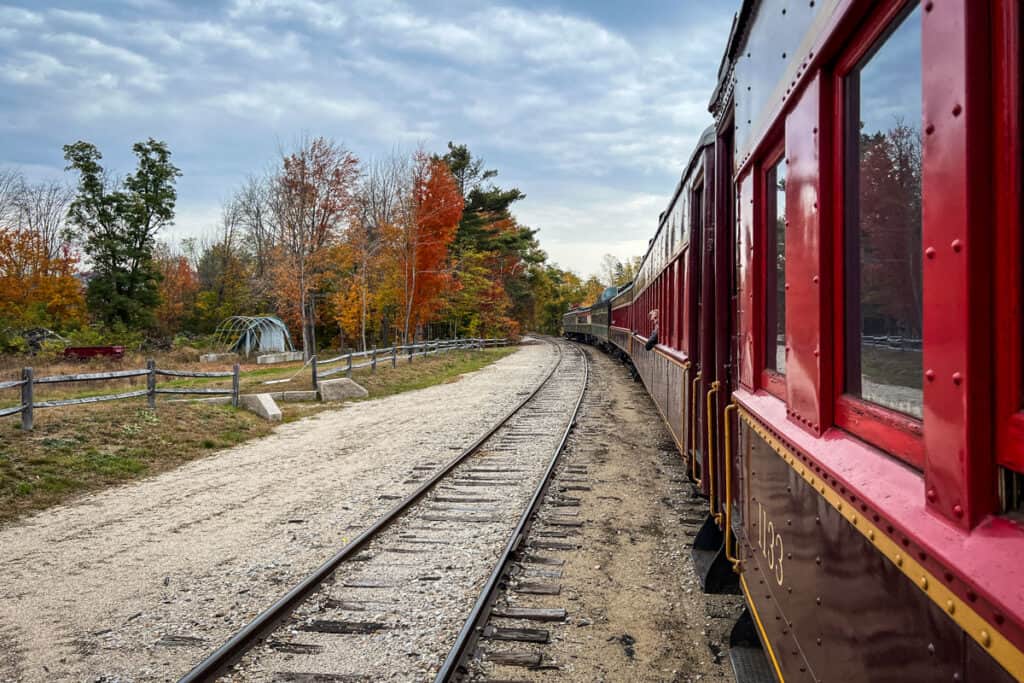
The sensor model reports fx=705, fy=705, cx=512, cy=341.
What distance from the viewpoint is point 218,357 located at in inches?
1364

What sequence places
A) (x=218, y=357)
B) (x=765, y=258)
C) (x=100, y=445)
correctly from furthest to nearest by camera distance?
1. (x=218, y=357)
2. (x=100, y=445)
3. (x=765, y=258)

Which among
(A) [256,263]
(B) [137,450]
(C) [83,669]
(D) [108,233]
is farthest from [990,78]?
(A) [256,263]

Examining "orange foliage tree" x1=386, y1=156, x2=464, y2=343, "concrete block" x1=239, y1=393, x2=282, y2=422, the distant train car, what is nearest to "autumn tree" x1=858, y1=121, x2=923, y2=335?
"concrete block" x1=239, y1=393, x2=282, y2=422

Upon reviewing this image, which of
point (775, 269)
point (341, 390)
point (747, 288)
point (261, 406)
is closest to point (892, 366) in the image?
point (775, 269)

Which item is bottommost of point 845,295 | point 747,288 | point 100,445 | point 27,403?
point 100,445

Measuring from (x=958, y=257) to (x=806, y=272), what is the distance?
42.1 inches

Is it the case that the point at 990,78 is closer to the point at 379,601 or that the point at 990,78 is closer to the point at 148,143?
the point at 379,601

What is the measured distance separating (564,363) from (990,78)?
27697 millimetres

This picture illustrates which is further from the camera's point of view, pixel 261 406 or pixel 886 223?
pixel 261 406

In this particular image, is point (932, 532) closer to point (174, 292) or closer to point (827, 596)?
point (827, 596)

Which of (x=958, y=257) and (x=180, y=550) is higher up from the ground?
(x=958, y=257)

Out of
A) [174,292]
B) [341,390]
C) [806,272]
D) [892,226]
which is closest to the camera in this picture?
[892,226]

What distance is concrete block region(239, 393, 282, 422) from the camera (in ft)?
44.2

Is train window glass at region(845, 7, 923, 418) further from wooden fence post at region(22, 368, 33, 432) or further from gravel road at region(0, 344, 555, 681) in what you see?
wooden fence post at region(22, 368, 33, 432)
